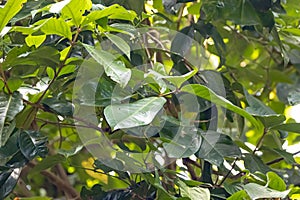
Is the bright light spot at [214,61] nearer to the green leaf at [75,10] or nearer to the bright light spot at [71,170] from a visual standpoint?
the bright light spot at [71,170]

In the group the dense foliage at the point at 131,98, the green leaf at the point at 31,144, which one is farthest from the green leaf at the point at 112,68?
the green leaf at the point at 31,144

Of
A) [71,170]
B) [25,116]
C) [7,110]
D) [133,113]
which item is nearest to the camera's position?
[133,113]

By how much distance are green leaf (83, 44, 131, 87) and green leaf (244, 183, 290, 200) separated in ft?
0.65

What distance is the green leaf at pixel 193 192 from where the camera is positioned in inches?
26.1

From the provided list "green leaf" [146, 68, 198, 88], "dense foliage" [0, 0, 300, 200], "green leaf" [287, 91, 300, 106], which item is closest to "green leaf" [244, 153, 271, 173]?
"dense foliage" [0, 0, 300, 200]

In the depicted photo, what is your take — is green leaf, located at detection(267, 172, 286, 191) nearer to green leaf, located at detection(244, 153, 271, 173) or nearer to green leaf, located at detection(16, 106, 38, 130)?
green leaf, located at detection(244, 153, 271, 173)

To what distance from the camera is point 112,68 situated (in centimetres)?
62

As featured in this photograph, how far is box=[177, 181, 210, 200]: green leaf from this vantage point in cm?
66

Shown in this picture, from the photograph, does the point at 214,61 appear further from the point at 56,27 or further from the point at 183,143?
the point at 56,27

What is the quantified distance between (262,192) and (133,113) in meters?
0.18

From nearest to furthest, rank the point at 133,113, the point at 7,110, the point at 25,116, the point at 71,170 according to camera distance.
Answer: the point at 133,113 < the point at 7,110 < the point at 25,116 < the point at 71,170

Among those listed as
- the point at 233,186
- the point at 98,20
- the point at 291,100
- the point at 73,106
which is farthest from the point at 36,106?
the point at 291,100

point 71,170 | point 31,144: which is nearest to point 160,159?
point 31,144

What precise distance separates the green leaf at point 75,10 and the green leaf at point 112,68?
0.05 metres
